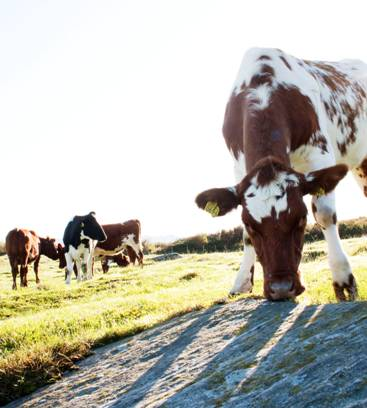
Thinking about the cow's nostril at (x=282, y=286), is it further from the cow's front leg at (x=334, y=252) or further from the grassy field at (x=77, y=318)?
the cow's front leg at (x=334, y=252)

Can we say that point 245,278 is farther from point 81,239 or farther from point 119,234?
point 119,234

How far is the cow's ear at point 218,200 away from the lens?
259 inches

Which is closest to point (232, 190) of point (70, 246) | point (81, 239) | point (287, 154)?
point (287, 154)

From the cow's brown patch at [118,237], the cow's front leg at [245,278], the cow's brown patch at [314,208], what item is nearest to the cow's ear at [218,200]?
the cow's front leg at [245,278]

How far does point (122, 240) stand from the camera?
1377 inches

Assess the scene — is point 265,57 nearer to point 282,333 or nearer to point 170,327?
point 170,327

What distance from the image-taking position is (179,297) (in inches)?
364

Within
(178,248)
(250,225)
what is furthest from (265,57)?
Result: (178,248)

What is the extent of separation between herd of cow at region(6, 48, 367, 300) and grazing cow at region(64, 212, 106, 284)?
1595cm

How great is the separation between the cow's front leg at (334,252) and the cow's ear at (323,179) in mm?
729

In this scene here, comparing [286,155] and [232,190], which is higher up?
[286,155]

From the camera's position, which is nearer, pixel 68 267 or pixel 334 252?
pixel 334 252

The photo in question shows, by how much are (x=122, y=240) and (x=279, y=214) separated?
29.7 meters

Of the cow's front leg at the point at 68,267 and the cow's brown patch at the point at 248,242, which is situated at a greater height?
the cow's brown patch at the point at 248,242
